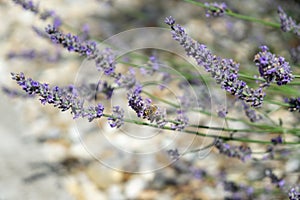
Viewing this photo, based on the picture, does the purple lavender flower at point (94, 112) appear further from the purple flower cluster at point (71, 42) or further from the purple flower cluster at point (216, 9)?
the purple flower cluster at point (216, 9)

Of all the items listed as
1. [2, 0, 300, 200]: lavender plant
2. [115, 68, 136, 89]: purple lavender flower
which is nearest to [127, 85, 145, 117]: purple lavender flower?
[2, 0, 300, 200]: lavender plant

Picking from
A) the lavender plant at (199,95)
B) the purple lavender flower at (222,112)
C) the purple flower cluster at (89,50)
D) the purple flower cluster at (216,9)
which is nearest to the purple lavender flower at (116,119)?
the lavender plant at (199,95)

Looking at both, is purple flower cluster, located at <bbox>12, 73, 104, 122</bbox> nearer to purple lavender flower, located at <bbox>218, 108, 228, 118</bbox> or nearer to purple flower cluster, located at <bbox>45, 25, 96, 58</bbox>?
purple flower cluster, located at <bbox>45, 25, 96, 58</bbox>

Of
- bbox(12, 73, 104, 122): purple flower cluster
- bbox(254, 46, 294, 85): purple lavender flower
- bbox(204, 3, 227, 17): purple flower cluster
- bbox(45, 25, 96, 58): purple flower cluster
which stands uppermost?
bbox(204, 3, 227, 17): purple flower cluster

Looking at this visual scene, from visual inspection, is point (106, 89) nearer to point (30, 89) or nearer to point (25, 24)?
point (30, 89)

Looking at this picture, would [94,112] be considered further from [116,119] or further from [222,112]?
[222,112]

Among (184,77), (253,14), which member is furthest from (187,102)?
(253,14)
